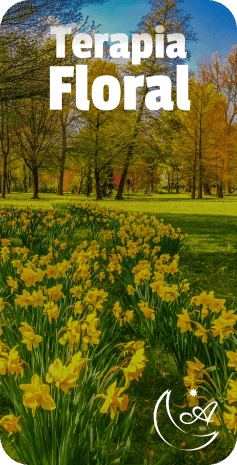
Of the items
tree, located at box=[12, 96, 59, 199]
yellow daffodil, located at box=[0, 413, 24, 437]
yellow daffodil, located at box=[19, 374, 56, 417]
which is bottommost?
yellow daffodil, located at box=[0, 413, 24, 437]

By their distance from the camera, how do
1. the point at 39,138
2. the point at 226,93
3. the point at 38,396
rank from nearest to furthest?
the point at 38,396, the point at 226,93, the point at 39,138

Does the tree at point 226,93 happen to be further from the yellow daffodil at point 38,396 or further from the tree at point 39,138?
the yellow daffodil at point 38,396

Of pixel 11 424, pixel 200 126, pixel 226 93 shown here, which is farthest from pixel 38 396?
pixel 200 126

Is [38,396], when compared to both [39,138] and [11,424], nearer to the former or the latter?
[11,424]

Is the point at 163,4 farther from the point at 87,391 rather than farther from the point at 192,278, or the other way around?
the point at 87,391

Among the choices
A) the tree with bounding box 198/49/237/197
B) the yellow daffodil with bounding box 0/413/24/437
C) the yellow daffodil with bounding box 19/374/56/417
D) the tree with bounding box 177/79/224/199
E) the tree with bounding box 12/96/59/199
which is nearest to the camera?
the yellow daffodil with bounding box 19/374/56/417

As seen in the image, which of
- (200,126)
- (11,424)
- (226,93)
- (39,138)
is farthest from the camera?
(200,126)

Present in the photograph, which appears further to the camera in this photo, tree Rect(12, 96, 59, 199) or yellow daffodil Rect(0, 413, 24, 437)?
tree Rect(12, 96, 59, 199)

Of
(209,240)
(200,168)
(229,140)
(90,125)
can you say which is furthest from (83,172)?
(209,240)

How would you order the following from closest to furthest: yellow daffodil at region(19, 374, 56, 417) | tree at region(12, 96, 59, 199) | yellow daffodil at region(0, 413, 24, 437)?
yellow daffodil at region(19, 374, 56, 417)
yellow daffodil at region(0, 413, 24, 437)
tree at region(12, 96, 59, 199)

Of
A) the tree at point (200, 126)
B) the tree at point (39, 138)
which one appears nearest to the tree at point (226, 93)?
the tree at point (200, 126)

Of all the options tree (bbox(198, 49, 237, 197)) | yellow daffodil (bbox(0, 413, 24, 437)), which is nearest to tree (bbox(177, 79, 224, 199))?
tree (bbox(198, 49, 237, 197))

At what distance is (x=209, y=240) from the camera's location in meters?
6.23

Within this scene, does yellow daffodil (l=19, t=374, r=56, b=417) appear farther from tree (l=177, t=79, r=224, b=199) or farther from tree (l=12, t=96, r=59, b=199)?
tree (l=12, t=96, r=59, b=199)
